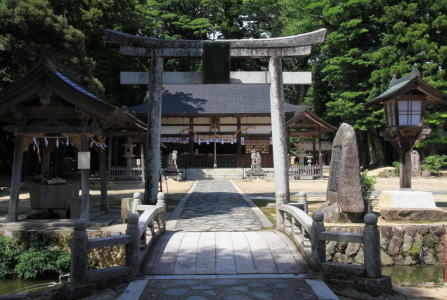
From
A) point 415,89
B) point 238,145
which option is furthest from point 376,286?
point 238,145

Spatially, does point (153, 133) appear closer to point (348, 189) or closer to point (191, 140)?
point (348, 189)

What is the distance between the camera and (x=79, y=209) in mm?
10555

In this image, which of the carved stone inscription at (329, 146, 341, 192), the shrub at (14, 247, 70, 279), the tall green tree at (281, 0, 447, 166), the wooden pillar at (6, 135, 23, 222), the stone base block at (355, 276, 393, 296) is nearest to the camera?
the stone base block at (355, 276, 393, 296)

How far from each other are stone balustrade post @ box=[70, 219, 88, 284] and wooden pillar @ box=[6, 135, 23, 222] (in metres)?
5.37

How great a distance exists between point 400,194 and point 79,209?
8.78 metres

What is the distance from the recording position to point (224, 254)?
7.17m

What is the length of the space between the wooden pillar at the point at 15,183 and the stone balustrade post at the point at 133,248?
5189mm

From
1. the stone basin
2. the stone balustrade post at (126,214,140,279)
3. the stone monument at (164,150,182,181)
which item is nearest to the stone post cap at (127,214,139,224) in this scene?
the stone balustrade post at (126,214,140,279)

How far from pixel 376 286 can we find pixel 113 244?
4059 millimetres

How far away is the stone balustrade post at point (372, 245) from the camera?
5855mm

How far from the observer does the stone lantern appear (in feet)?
38.1

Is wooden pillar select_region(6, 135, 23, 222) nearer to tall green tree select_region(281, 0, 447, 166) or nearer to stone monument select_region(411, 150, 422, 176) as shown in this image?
tall green tree select_region(281, 0, 447, 166)

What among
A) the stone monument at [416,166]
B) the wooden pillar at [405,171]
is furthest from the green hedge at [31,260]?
the stone monument at [416,166]

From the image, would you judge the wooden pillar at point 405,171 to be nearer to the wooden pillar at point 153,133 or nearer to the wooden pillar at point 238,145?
the wooden pillar at point 153,133
